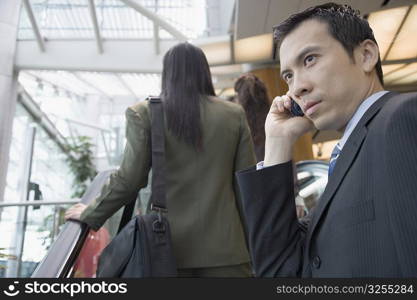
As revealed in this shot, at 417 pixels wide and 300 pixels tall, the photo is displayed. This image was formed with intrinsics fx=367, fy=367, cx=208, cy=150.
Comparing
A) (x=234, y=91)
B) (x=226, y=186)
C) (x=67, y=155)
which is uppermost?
(x=67, y=155)

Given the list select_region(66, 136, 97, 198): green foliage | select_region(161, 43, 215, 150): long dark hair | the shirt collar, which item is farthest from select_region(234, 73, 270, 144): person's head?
select_region(66, 136, 97, 198): green foliage

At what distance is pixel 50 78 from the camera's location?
312 inches

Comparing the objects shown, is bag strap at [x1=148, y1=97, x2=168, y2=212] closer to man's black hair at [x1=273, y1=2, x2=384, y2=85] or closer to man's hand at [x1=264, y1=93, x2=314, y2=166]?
man's hand at [x1=264, y1=93, x2=314, y2=166]

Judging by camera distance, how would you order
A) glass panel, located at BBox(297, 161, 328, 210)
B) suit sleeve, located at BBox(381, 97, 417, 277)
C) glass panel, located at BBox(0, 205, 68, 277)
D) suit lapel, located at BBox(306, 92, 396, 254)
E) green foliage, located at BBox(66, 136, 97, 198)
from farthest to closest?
green foliage, located at BBox(66, 136, 97, 198) < glass panel, located at BBox(297, 161, 328, 210) < glass panel, located at BBox(0, 205, 68, 277) < suit lapel, located at BBox(306, 92, 396, 254) < suit sleeve, located at BBox(381, 97, 417, 277)

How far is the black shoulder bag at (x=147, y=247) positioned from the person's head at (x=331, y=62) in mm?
683

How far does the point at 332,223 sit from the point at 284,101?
35cm

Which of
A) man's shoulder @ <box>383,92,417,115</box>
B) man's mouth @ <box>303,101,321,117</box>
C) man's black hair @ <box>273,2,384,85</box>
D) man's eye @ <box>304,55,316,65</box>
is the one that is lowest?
man's shoulder @ <box>383,92,417,115</box>

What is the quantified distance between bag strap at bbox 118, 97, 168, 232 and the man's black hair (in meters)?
0.68

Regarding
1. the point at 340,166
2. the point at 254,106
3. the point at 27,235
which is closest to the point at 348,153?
the point at 340,166

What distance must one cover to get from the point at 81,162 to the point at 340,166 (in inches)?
448

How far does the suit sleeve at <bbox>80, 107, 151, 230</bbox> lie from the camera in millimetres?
1418

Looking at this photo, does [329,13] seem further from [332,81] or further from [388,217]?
[388,217]

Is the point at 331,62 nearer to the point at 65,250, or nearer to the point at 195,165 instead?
the point at 195,165

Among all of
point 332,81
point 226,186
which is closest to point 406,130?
point 332,81
